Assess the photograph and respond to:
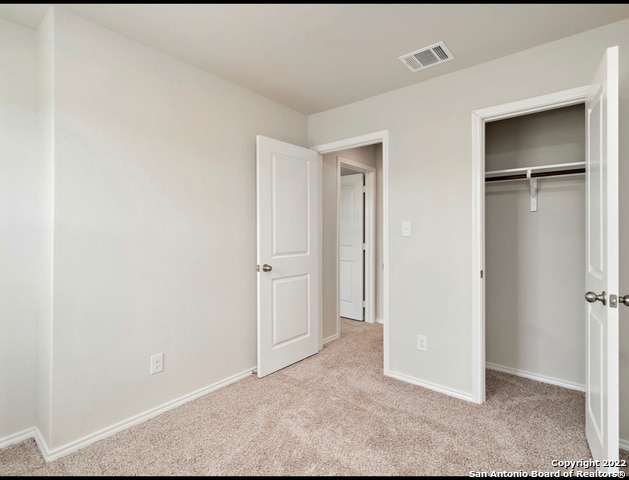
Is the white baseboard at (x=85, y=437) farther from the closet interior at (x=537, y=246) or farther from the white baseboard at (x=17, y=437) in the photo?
the closet interior at (x=537, y=246)

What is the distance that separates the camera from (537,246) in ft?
9.20

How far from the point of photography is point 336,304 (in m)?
3.88

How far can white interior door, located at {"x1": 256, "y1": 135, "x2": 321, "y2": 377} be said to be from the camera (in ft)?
9.25

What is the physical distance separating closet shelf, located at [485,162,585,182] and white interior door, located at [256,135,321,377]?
159 centimetres

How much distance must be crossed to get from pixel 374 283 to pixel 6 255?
12.0 feet

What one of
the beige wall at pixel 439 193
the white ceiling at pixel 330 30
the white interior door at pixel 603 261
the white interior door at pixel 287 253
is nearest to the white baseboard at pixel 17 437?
A: the white interior door at pixel 287 253

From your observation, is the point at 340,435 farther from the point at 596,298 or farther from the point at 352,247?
the point at 352,247

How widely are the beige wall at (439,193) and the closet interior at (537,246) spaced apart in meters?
0.52

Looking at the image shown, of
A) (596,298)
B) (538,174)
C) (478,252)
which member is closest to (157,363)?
(478,252)

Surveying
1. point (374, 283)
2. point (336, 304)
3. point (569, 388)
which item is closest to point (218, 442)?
point (336, 304)

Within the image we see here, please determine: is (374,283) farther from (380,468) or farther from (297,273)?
(380,468)

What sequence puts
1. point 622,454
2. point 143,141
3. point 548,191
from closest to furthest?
1. point 622,454
2. point 143,141
3. point 548,191

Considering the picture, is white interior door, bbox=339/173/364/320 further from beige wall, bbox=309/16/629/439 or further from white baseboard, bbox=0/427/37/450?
white baseboard, bbox=0/427/37/450

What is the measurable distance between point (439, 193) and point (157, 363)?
235cm
